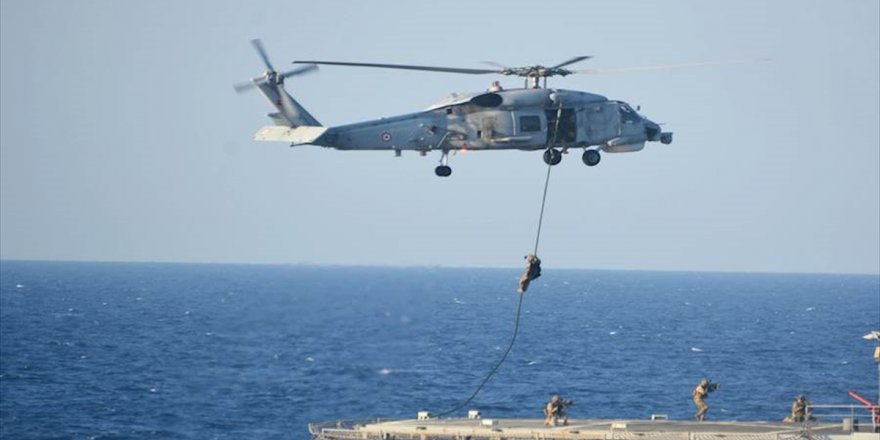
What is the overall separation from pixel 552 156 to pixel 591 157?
4.73 ft

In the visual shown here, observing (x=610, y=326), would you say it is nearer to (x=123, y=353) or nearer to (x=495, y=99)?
(x=123, y=353)

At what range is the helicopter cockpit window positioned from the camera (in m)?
44.7

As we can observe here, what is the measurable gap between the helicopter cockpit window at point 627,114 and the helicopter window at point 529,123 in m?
3.28

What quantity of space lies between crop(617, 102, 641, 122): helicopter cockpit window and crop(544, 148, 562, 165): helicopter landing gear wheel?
2.65 meters

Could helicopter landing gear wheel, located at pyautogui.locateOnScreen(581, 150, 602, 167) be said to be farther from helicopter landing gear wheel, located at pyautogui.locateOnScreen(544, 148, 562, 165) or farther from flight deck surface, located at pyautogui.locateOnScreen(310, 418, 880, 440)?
flight deck surface, located at pyautogui.locateOnScreen(310, 418, 880, 440)

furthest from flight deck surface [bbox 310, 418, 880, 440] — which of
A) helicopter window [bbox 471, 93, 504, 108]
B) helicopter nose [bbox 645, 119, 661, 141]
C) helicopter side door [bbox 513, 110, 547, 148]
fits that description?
helicopter window [bbox 471, 93, 504, 108]

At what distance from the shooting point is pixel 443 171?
1644 inches

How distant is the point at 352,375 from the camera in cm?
11581

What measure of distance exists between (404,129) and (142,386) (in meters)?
68.4

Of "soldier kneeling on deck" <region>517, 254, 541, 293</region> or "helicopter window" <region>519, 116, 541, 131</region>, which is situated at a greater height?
"helicopter window" <region>519, 116, 541, 131</region>

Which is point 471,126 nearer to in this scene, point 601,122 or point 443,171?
point 443,171

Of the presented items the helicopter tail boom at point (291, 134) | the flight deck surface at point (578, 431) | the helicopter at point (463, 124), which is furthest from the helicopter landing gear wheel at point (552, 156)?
the flight deck surface at point (578, 431)

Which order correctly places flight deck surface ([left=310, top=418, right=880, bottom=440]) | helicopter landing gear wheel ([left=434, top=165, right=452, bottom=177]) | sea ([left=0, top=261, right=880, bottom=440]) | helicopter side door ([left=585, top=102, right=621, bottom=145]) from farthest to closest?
sea ([left=0, top=261, right=880, bottom=440]) → flight deck surface ([left=310, top=418, right=880, bottom=440]) → helicopter side door ([left=585, top=102, right=621, bottom=145]) → helicopter landing gear wheel ([left=434, top=165, right=452, bottom=177])

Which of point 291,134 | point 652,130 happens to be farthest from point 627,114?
point 291,134
